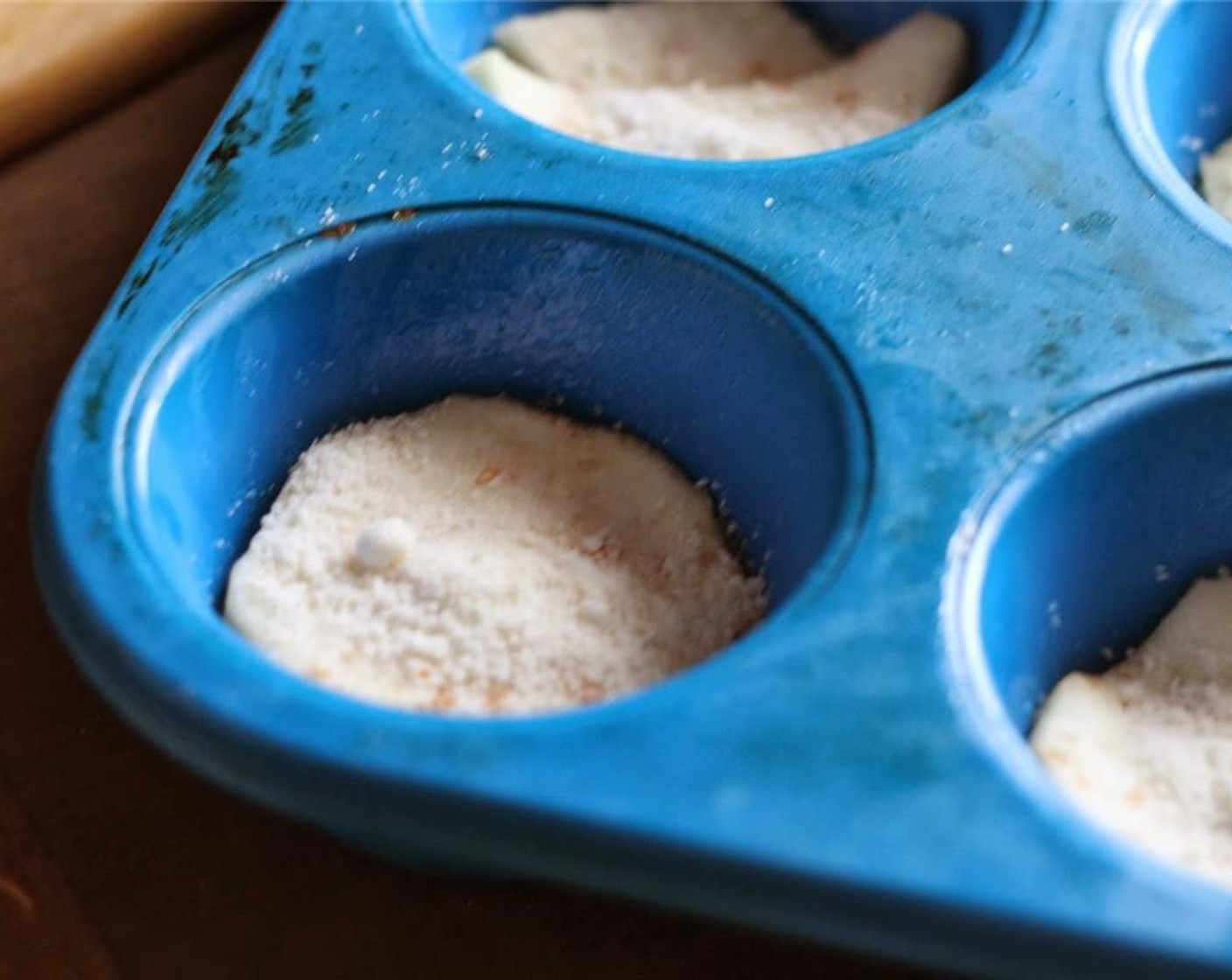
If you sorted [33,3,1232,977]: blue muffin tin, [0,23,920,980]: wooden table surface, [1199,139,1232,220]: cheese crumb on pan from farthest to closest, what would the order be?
[1199,139,1232,220]: cheese crumb on pan
[0,23,920,980]: wooden table surface
[33,3,1232,977]: blue muffin tin

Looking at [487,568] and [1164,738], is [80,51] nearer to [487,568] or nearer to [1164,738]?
[487,568]

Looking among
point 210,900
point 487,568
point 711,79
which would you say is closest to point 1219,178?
point 711,79

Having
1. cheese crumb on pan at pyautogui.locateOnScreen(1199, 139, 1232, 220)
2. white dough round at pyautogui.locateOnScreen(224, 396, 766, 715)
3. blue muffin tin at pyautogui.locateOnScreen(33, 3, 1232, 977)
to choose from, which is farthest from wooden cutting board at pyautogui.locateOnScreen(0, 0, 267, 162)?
cheese crumb on pan at pyautogui.locateOnScreen(1199, 139, 1232, 220)

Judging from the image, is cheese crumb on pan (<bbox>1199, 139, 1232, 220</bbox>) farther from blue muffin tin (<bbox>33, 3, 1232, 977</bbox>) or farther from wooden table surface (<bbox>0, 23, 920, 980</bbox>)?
wooden table surface (<bbox>0, 23, 920, 980</bbox>)

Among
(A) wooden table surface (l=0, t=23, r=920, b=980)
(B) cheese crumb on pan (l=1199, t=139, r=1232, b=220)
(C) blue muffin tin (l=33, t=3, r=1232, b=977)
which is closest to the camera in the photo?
(C) blue muffin tin (l=33, t=3, r=1232, b=977)

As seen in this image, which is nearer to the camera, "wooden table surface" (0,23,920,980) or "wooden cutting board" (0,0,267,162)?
"wooden table surface" (0,23,920,980)

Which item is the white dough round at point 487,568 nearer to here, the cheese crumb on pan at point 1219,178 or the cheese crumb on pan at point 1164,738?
the cheese crumb on pan at point 1164,738
